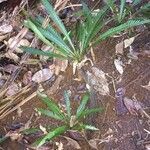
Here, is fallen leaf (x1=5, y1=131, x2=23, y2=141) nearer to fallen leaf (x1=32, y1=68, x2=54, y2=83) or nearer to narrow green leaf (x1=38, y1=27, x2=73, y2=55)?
fallen leaf (x1=32, y1=68, x2=54, y2=83)

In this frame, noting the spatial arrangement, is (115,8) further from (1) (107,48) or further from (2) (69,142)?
(2) (69,142)

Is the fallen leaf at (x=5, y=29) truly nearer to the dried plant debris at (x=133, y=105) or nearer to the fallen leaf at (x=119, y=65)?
the fallen leaf at (x=119, y=65)

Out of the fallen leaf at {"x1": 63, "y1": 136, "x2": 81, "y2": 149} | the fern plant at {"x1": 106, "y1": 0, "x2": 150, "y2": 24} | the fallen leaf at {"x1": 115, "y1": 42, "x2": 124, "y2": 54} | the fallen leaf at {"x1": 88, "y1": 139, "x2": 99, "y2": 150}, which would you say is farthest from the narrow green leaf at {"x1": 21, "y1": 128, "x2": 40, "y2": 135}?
the fern plant at {"x1": 106, "y1": 0, "x2": 150, "y2": 24}

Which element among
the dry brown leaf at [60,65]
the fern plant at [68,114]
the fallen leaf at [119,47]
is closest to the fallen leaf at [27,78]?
the dry brown leaf at [60,65]

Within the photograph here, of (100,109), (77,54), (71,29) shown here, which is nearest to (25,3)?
(71,29)

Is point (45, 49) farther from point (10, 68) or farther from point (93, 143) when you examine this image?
point (93, 143)

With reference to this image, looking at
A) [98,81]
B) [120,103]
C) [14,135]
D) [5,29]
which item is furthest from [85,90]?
[5,29]
